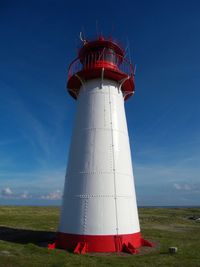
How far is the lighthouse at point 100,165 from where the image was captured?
13.0m

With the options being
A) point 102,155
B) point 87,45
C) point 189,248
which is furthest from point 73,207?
point 87,45

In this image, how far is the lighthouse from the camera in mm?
13047

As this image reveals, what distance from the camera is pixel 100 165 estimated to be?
14.0 metres

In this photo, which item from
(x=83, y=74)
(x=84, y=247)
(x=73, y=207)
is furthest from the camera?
(x=83, y=74)

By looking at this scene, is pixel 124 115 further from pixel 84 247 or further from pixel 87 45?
pixel 84 247

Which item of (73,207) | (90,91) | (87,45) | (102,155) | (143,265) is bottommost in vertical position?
(143,265)

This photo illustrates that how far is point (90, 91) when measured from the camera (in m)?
15.7

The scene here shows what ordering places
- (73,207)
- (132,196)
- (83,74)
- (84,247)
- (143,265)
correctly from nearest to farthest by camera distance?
1. (143,265)
2. (84,247)
3. (73,207)
4. (132,196)
5. (83,74)

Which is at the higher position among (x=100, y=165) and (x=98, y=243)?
(x=100, y=165)

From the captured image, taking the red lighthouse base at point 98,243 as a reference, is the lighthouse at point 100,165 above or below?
above

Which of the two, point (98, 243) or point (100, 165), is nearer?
point (98, 243)

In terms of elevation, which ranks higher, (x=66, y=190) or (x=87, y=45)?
(x=87, y=45)

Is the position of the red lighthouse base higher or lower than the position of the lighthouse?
lower

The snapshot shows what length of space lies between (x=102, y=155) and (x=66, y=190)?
8.66 ft
